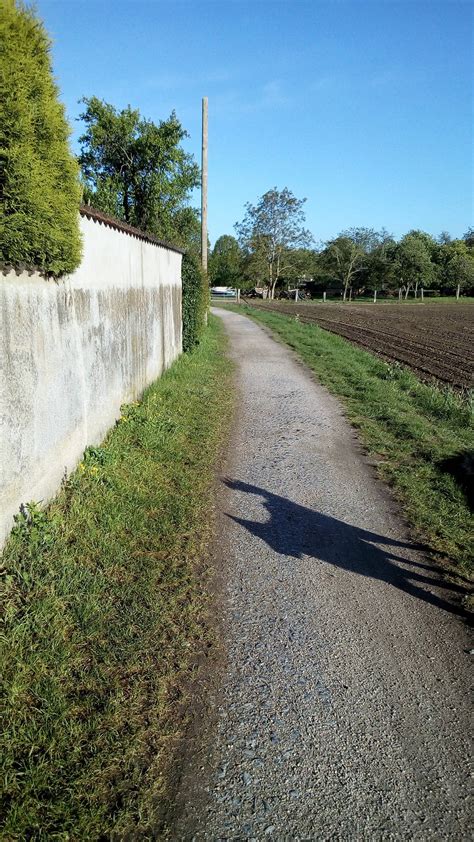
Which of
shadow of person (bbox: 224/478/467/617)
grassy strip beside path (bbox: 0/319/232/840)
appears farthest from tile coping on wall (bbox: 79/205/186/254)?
shadow of person (bbox: 224/478/467/617)

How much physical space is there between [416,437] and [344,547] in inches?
131

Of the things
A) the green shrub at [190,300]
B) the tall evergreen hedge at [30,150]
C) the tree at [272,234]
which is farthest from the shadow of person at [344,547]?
the tree at [272,234]

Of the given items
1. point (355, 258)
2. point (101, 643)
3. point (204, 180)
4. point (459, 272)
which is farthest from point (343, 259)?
point (101, 643)

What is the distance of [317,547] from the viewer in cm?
435

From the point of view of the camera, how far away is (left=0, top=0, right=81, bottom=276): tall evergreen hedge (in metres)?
3.53

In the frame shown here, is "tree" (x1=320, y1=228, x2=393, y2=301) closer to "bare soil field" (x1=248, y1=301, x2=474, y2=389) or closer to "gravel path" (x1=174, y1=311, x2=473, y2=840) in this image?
"bare soil field" (x1=248, y1=301, x2=474, y2=389)

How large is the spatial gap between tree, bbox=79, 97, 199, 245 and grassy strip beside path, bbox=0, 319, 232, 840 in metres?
16.6

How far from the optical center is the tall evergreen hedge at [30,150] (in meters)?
3.53

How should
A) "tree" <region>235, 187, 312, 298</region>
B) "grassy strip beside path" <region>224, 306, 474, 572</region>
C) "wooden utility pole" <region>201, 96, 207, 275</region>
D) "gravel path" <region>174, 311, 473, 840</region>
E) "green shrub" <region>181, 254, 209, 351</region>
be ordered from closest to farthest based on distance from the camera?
"gravel path" <region>174, 311, 473, 840</region> → "grassy strip beside path" <region>224, 306, 474, 572</region> → "green shrub" <region>181, 254, 209, 351</region> → "wooden utility pole" <region>201, 96, 207, 275</region> → "tree" <region>235, 187, 312, 298</region>

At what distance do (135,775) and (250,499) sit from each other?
3.15 m

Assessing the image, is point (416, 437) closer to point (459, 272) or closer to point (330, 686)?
point (330, 686)

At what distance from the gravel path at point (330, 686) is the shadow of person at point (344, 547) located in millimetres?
15

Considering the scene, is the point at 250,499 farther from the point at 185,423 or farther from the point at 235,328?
the point at 235,328

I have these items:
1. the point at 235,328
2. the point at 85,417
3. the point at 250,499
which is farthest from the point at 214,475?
the point at 235,328
